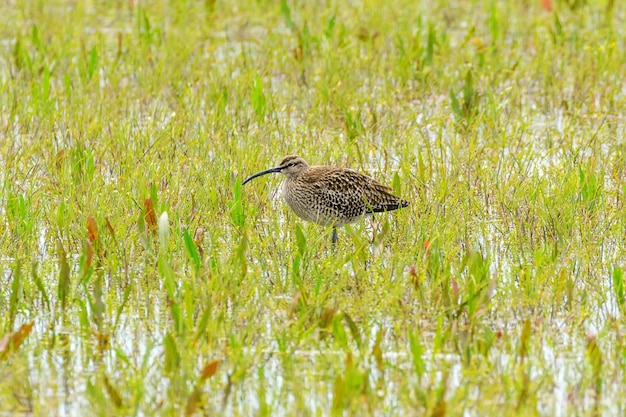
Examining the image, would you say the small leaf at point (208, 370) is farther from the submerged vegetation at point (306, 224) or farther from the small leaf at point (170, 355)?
the small leaf at point (170, 355)

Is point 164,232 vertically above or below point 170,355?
above

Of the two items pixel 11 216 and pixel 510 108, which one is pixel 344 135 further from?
pixel 11 216

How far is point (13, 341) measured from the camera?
5.06m

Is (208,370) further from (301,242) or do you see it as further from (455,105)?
(455,105)

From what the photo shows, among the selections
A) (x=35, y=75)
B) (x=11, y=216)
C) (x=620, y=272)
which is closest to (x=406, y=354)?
(x=620, y=272)

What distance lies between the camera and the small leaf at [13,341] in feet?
16.4

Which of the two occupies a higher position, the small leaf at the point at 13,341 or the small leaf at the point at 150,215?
the small leaf at the point at 150,215

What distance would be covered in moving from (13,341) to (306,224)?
8.97 feet

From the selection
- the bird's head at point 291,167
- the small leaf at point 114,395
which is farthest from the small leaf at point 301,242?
the small leaf at point 114,395

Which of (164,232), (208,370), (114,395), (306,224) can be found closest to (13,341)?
(114,395)

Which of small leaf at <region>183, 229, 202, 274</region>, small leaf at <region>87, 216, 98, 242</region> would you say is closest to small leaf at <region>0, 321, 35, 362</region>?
small leaf at <region>183, 229, 202, 274</region>

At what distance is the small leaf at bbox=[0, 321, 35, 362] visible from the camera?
500 cm

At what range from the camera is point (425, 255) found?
614cm

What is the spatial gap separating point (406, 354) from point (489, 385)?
1.54 ft
